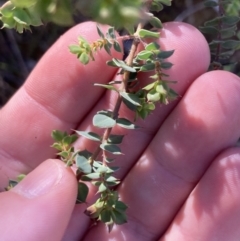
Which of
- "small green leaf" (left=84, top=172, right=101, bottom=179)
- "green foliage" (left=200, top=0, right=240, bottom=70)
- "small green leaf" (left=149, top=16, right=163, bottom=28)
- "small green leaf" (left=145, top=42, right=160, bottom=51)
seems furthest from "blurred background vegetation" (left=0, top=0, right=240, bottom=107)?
"small green leaf" (left=84, top=172, right=101, bottom=179)

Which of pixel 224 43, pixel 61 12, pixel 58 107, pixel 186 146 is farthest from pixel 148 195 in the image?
pixel 61 12

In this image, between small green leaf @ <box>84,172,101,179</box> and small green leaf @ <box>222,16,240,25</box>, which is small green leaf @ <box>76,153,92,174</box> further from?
small green leaf @ <box>222,16,240,25</box>

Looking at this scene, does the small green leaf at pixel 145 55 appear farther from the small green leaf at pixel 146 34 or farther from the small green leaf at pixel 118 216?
the small green leaf at pixel 118 216

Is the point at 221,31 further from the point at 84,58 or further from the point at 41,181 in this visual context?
the point at 41,181

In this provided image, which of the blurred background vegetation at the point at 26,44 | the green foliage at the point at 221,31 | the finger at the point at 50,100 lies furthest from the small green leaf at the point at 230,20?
the blurred background vegetation at the point at 26,44

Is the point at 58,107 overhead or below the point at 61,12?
below

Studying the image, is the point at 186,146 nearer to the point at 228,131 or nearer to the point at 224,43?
the point at 228,131
